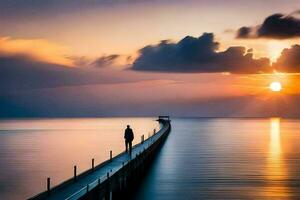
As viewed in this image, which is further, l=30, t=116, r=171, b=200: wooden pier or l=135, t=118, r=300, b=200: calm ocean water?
l=135, t=118, r=300, b=200: calm ocean water

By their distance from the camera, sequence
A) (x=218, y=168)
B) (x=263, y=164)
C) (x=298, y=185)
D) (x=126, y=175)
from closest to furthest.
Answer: (x=126, y=175) → (x=298, y=185) → (x=218, y=168) → (x=263, y=164)

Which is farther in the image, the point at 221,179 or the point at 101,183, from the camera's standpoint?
the point at 221,179

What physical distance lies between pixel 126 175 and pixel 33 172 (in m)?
21.2

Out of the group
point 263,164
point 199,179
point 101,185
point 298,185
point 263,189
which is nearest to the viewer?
point 101,185

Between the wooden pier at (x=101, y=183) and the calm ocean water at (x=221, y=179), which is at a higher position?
the wooden pier at (x=101, y=183)

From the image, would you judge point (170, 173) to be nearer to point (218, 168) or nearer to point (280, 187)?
point (218, 168)

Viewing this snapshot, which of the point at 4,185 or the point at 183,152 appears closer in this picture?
the point at 4,185

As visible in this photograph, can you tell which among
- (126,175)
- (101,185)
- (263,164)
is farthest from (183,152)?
(101,185)

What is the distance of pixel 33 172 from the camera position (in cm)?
4569

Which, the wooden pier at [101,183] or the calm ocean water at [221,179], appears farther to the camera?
the calm ocean water at [221,179]

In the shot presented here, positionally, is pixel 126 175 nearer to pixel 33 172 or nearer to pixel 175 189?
pixel 175 189

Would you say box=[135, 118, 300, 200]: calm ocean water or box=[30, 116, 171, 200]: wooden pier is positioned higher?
box=[30, 116, 171, 200]: wooden pier

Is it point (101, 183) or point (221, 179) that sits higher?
point (101, 183)

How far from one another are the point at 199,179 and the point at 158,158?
16.5 metres
